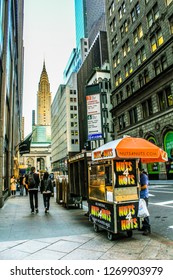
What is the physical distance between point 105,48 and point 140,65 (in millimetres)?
36767

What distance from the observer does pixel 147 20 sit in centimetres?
3234

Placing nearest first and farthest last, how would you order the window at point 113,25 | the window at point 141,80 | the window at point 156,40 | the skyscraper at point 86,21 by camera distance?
1. the window at point 156,40
2. the window at point 141,80
3. the window at point 113,25
4. the skyscraper at point 86,21

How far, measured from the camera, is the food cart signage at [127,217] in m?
6.02

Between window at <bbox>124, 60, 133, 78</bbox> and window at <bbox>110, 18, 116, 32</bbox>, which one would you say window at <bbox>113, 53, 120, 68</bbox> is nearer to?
window at <bbox>124, 60, 133, 78</bbox>

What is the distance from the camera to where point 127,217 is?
614cm

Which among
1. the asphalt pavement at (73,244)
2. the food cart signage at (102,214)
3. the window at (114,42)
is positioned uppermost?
the window at (114,42)

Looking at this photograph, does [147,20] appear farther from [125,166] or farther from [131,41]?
[125,166]

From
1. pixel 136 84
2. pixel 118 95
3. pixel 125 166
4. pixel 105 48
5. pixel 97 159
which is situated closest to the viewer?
pixel 125 166

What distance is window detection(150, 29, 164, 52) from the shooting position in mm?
29547

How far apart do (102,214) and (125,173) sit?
4.50 feet

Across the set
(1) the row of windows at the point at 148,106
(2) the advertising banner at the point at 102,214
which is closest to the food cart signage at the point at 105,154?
(2) the advertising banner at the point at 102,214

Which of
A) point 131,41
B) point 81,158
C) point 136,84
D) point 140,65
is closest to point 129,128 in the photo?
point 136,84

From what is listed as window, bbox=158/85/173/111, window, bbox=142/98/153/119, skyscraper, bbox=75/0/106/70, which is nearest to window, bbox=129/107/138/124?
window, bbox=142/98/153/119

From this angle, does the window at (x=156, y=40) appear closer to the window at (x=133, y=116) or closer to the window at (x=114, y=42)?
the window at (x=133, y=116)
